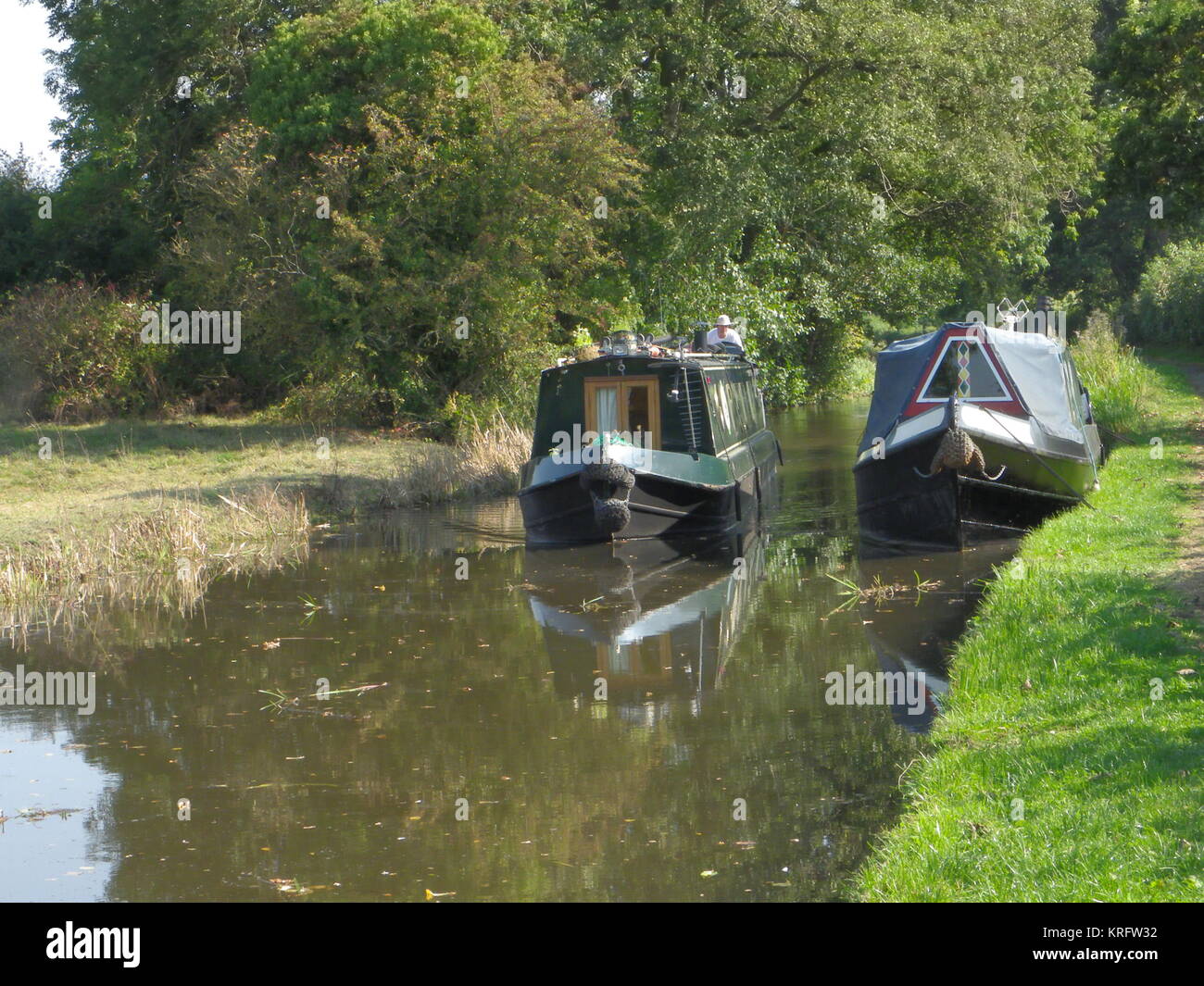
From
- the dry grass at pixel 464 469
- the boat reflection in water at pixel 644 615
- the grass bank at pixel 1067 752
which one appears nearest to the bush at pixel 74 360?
the dry grass at pixel 464 469

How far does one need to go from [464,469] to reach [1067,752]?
1513 centimetres

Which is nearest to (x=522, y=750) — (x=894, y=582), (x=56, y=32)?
(x=894, y=582)

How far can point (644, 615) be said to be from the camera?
483 inches

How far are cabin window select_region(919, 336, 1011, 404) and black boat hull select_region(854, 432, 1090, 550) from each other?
108cm

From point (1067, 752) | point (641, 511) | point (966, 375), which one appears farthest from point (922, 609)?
point (641, 511)

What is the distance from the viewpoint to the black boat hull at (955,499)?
1380cm

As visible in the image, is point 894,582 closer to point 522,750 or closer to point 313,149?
point 522,750

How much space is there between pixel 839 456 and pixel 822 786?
1727 centimetres

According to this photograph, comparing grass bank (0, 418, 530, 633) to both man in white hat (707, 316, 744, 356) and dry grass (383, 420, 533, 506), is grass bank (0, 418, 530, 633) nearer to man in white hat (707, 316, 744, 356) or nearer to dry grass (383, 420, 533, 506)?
dry grass (383, 420, 533, 506)

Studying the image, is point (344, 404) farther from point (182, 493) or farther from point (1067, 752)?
point (1067, 752)

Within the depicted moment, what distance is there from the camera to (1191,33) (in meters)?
20.2

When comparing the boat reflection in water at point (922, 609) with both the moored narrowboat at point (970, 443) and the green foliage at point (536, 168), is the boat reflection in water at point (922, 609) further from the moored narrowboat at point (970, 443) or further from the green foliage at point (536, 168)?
the green foliage at point (536, 168)

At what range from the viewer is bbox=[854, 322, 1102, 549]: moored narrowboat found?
13.8 m

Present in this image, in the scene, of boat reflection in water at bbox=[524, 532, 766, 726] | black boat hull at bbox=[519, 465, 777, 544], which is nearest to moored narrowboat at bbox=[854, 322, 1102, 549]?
boat reflection in water at bbox=[524, 532, 766, 726]
